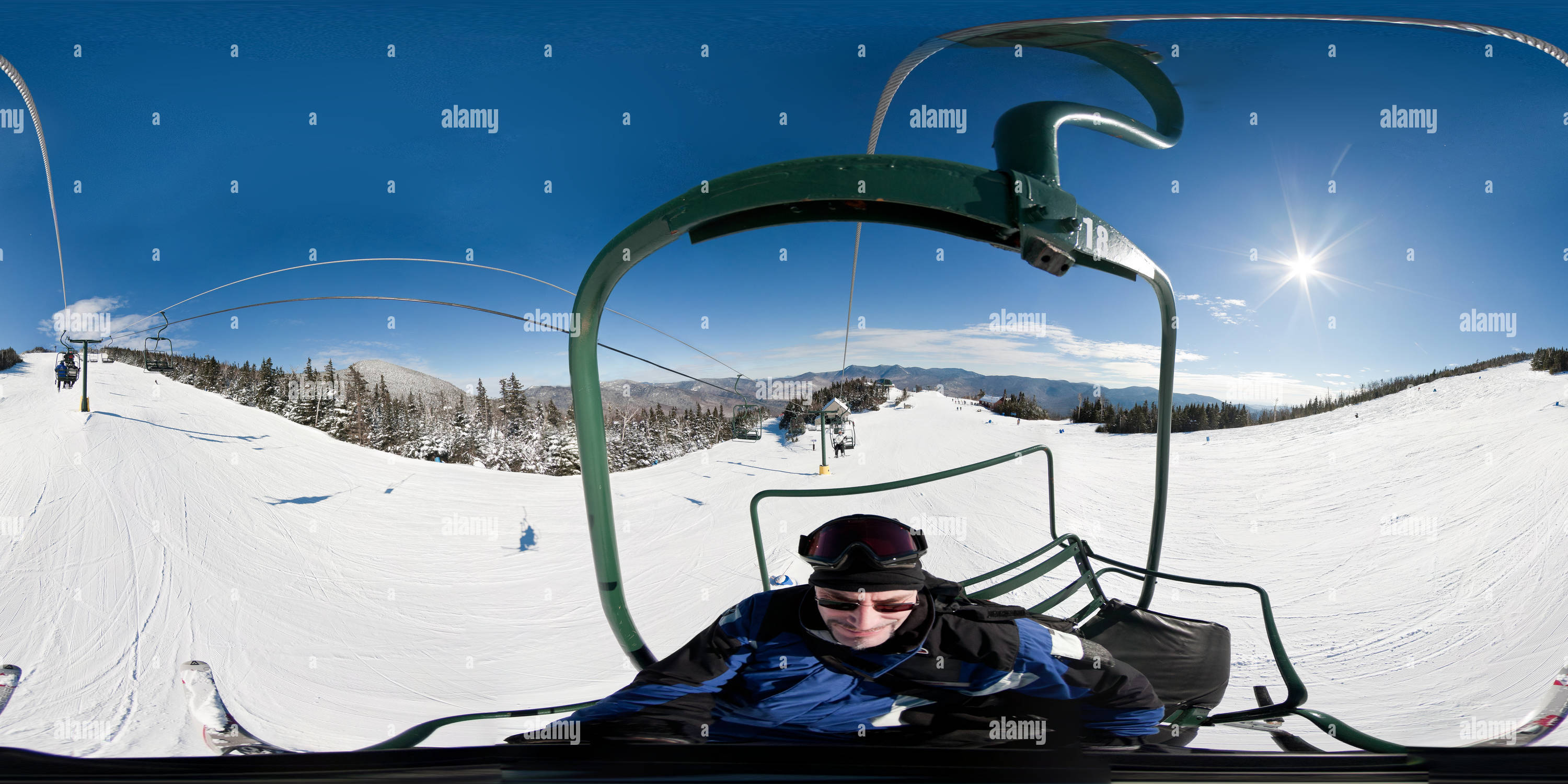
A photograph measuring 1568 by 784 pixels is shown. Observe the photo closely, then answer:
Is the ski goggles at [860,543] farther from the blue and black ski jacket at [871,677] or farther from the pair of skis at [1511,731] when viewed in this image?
the pair of skis at [1511,731]

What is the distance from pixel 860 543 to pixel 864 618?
7cm

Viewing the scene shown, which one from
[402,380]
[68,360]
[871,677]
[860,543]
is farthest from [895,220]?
[68,360]

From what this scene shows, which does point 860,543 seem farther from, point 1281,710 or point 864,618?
point 1281,710

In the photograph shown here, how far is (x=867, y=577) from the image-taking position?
18.2 inches

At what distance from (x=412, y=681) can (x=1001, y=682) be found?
2.74 feet

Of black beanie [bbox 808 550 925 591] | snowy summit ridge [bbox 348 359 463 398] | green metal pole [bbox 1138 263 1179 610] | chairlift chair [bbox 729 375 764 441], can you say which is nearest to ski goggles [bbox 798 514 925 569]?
black beanie [bbox 808 550 925 591]

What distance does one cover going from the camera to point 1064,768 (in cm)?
43

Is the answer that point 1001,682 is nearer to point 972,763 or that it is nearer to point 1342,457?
point 972,763

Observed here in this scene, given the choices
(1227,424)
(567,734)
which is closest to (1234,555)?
(1227,424)

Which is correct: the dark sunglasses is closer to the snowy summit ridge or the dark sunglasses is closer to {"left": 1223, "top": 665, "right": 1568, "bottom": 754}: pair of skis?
{"left": 1223, "top": 665, "right": 1568, "bottom": 754}: pair of skis

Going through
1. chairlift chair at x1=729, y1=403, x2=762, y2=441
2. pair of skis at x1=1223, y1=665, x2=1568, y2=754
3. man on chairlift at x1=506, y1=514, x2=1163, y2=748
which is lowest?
pair of skis at x1=1223, y1=665, x2=1568, y2=754

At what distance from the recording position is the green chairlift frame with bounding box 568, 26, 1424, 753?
1.46ft

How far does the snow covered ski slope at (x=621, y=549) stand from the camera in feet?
2.30

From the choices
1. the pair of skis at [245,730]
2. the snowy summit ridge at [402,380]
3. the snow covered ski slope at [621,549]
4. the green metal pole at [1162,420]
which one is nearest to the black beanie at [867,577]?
the snow covered ski slope at [621,549]
